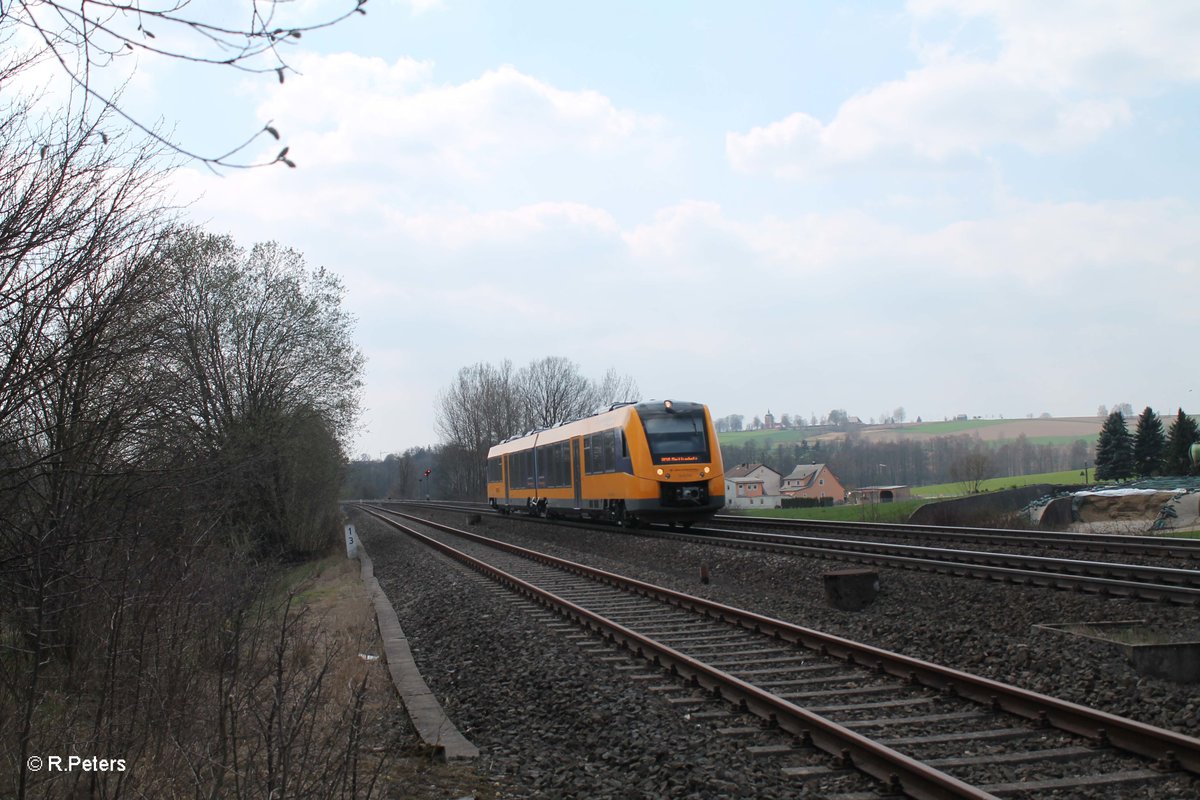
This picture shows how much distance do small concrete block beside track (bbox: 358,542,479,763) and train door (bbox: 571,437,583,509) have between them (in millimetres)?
14065

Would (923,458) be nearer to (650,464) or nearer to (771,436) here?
(771,436)

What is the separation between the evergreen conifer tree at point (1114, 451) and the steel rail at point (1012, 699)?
60394mm

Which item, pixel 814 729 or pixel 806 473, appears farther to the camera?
pixel 806 473

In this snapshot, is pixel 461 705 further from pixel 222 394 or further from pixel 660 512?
pixel 222 394

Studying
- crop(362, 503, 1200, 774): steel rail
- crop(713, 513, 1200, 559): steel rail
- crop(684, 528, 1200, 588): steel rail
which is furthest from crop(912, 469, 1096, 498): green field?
crop(362, 503, 1200, 774): steel rail

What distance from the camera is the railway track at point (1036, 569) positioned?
34.4 ft

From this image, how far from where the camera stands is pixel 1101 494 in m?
24.4

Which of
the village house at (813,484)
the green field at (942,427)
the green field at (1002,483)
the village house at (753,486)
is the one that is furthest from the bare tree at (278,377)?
the green field at (942,427)

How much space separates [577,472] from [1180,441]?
39.5 meters

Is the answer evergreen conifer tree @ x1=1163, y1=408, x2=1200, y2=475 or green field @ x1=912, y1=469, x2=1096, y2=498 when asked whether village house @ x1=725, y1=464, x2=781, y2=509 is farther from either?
evergreen conifer tree @ x1=1163, y1=408, x2=1200, y2=475

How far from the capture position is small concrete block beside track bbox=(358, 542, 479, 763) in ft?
21.1

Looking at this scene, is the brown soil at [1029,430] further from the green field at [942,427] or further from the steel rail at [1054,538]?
the steel rail at [1054,538]

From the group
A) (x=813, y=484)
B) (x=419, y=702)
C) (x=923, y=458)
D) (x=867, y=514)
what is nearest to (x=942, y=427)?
(x=923, y=458)

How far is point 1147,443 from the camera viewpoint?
2393 inches
